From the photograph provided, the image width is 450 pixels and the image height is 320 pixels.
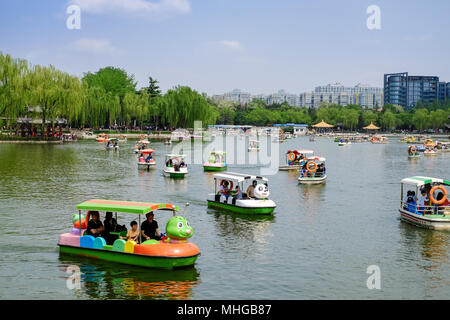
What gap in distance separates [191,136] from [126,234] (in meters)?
110

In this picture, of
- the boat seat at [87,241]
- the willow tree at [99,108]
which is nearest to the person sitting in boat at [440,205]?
the boat seat at [87,241]

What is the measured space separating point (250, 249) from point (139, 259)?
5.30 meters

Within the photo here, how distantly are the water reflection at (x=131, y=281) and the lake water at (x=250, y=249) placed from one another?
0.04m

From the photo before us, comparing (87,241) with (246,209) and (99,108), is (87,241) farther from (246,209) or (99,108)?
(99,108)

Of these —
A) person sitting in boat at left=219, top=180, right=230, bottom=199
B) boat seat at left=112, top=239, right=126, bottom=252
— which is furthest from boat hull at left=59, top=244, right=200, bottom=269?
person sitting in boat at left=219, top=180, right=230, bottom=199

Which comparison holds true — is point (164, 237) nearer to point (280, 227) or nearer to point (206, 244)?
point (206, 244)

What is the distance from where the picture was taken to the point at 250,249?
70.3 feet

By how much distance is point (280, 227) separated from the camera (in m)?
25.8

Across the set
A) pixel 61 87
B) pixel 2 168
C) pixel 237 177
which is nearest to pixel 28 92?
pixel 61 87

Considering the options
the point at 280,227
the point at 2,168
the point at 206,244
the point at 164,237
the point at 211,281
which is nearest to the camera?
the point at 211,281

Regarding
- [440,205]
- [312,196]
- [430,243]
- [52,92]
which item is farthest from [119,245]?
[52,92]

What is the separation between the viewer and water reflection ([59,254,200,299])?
16188 millimetres
